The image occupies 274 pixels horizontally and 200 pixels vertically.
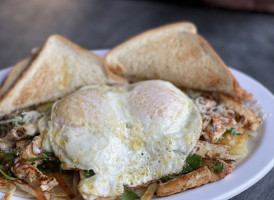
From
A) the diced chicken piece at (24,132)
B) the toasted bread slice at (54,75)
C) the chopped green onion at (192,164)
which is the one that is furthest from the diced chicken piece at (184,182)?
the toasted bread slice at (54,75)

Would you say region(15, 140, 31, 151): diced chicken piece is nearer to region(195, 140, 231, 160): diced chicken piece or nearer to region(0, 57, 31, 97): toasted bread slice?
region(0, 57, 31, 97): toasted bread slice

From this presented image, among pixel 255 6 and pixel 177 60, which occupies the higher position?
pixel 177 60

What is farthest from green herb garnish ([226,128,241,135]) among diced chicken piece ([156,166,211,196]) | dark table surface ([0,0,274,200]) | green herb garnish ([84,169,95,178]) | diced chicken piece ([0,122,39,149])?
dark table surface ([0,0,274,200])

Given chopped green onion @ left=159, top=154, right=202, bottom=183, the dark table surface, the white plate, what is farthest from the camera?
the dark table surface

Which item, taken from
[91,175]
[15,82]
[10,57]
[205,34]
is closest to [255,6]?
[205,34]

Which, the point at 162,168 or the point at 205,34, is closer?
the point at 162,168

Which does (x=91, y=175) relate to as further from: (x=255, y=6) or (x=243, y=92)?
(x=255, y=6)
